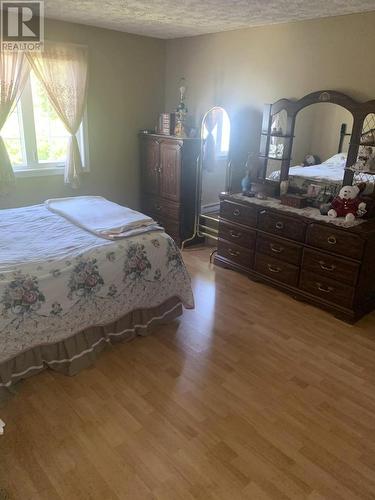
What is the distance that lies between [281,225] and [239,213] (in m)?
0.48

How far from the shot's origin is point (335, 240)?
293cm

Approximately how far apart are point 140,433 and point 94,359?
68 centimetres

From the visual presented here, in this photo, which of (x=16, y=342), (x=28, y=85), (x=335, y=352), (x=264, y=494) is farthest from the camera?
(x=28, y=85)

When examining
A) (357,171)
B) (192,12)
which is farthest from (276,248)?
(192,12)

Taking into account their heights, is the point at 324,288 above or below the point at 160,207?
below

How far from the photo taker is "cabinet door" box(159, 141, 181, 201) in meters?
4.13

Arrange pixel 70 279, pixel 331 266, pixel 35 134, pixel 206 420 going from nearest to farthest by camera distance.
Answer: pixel 206 420 → pixel 70 279 → pixel 331 266 → pixel 35 134

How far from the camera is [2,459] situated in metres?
1.75

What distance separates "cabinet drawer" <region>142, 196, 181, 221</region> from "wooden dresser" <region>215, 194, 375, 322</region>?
2.35ft

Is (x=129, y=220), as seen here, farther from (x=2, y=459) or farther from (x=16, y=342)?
(x=2, y=459)

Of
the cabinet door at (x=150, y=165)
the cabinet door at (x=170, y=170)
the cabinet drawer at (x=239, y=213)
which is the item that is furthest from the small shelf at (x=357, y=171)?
the cabinet door at (x=150, y=165)

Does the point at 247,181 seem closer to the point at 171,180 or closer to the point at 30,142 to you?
the point at 171,180

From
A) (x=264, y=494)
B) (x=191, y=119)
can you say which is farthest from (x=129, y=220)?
(x=191, y=119)

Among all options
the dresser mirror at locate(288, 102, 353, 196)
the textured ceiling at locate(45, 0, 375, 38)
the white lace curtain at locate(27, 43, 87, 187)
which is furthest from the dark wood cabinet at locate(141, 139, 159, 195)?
the dresser mirror at locate(288, 102, 353, 196)
